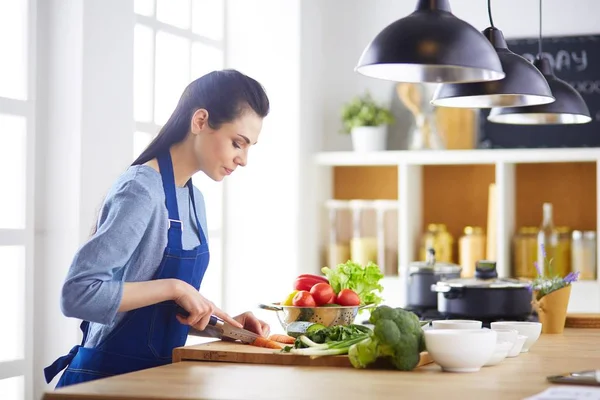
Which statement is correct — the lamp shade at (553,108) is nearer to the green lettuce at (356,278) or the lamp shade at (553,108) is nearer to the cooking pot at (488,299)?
the cooking pot at (488,299)

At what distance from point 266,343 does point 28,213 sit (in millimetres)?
1203

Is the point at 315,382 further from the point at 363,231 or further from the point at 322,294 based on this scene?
the point at 363,231

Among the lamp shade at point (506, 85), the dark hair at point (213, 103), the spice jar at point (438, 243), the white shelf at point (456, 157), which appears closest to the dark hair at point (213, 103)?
the dark hair at point (213, 103)

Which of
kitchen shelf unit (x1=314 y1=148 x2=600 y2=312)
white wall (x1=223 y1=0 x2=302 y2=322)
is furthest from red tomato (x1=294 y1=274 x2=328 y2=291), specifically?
white wall (x1=223 y1=0 x2=302 y2=322)

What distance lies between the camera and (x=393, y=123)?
217 inches

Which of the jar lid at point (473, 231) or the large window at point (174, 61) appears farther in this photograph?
the jar lid at point (473, 231)

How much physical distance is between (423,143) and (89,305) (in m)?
3.24

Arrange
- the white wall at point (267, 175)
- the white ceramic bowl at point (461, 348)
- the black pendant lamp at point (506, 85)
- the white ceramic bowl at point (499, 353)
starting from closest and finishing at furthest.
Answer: the white ceramic bowl at point (461, 348) → the white ceramic bowl at point (499, 353) → the black pendant lamp at point (506, 85) → the white wall at point (267, 175)

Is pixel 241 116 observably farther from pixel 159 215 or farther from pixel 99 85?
pixel 99 85

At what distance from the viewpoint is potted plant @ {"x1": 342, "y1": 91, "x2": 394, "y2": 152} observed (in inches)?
211

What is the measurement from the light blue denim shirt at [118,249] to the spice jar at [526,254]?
276 centimetres

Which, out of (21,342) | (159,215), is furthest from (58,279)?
(159,215)

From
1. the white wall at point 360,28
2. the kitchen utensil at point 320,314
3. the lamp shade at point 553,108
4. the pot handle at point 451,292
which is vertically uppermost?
the white wall at point 360,28

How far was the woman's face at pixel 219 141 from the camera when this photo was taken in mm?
2740
